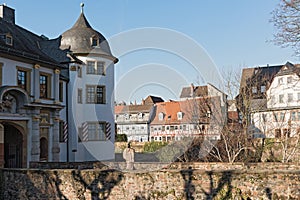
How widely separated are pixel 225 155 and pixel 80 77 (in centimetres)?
1116

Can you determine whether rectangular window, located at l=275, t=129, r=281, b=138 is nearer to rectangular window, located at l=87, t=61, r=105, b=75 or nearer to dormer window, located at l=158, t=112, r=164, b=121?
rectangular window, located at l=87, t=61, r=105, b=75

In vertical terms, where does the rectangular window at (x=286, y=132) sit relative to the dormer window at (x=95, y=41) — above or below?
below

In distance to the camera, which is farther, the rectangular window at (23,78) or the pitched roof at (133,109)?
the pitched roof at (133,109)

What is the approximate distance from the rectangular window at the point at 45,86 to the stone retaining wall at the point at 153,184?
8114mm

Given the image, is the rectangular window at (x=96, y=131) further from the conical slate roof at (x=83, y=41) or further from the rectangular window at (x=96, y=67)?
the conical slate roof at (x=83, y=41)

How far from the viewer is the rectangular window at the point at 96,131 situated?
26.6 metres

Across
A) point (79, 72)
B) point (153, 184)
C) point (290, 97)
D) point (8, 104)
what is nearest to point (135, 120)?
point (290, 97)

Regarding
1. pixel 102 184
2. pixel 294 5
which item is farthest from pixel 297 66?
pixel 102 184

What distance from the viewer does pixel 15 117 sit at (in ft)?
60.6

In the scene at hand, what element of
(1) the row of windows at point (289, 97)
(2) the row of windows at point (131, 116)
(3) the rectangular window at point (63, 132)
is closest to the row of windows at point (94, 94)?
(3) the rectangular window at point (63, 132)

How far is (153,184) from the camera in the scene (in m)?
11.3

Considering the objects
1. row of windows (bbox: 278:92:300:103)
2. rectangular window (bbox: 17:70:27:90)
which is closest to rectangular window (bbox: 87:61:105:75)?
rectangular window (bbox: 17:70:27:90)

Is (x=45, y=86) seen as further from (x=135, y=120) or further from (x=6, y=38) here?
(x=135, y=120)

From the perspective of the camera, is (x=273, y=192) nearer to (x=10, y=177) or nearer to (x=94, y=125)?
(x=10, y=177)
